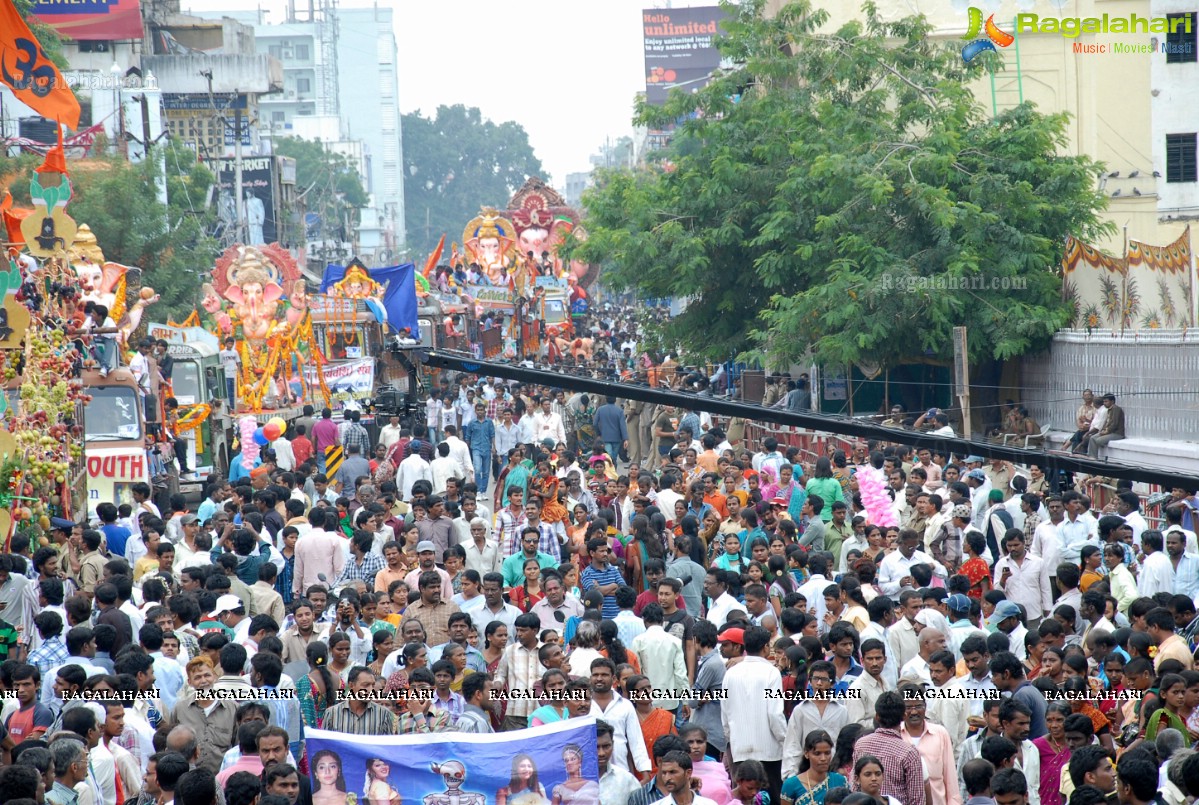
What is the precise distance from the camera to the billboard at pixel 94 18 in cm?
4494

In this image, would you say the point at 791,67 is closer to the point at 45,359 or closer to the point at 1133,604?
the point at 45,359

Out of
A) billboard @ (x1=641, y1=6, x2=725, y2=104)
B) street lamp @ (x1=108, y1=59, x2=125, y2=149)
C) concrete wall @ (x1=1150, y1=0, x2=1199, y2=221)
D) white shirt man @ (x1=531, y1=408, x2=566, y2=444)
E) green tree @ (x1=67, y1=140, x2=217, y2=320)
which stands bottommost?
white shirt man @ (x1=531, y1=408, x2=566, y2=444)

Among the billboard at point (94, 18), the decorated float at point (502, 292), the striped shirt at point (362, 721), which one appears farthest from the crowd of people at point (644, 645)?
the billboard at point (94, 18)

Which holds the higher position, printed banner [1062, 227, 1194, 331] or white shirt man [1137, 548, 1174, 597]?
printed banner [1062, 227, 1194, 331]

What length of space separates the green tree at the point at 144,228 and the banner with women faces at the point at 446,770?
2469 centimetres

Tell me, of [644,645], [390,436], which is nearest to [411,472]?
[390,436]

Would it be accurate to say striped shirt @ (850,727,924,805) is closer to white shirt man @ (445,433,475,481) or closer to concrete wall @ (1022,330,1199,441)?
white shirt man @ (445,433,475,481)

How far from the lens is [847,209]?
858 inches

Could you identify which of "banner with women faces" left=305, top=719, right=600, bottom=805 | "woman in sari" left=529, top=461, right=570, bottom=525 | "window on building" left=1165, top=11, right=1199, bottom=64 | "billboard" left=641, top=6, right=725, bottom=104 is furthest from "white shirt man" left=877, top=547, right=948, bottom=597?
"billboard" left=641, top=6, right=725, bottom=104

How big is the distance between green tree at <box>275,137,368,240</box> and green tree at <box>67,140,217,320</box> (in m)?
38.3

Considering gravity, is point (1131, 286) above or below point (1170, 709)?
above

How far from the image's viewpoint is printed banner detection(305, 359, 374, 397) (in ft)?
81.1

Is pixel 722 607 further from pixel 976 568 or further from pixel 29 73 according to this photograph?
pixel 29 73

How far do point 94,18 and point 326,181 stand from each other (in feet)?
104
